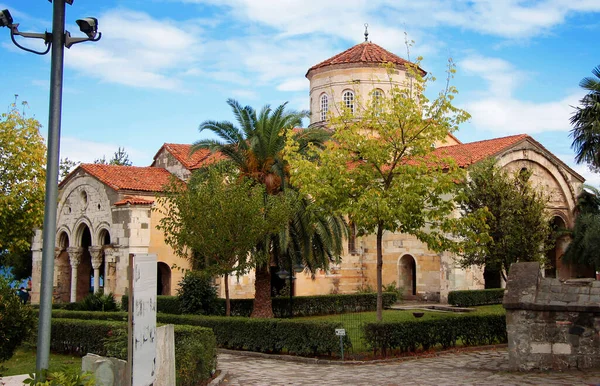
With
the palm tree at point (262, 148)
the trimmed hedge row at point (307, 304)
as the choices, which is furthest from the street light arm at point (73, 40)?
the trimmed hedge row at point (307, 304)

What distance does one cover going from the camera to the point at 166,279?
31.1 meters

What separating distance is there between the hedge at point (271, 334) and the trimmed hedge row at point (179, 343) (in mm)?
512

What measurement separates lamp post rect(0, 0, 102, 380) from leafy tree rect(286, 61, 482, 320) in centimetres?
980

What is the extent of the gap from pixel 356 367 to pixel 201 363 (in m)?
3.84

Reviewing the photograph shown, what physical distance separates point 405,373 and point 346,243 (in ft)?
71.4

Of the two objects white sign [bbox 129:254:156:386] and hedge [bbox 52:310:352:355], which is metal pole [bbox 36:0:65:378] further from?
hedge [bbox 52:310:352:355]

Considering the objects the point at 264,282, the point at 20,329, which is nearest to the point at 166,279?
the point at 264,282

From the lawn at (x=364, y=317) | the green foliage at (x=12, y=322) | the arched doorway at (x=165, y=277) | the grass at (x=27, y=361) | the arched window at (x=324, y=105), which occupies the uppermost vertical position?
the arched window at (x=324, y=105)

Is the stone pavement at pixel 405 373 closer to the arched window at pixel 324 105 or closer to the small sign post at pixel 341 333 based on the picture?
the small sign post at pixel 341 333

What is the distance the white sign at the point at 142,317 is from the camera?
739cm

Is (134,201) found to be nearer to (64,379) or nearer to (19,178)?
(19,178)

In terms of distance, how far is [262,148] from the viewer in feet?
71.2

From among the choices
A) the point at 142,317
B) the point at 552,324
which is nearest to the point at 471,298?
the point at 552,324

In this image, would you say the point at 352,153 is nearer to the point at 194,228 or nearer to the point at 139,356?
the point at 194,228
